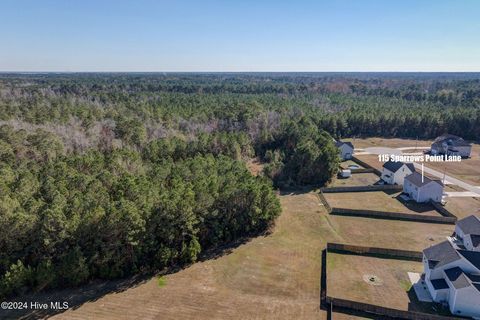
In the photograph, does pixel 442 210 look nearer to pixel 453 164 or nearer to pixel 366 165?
pixel 366 165

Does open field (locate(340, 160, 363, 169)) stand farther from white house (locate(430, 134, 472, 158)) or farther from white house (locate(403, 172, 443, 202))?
white house (locate(430, 134, 472, 158))

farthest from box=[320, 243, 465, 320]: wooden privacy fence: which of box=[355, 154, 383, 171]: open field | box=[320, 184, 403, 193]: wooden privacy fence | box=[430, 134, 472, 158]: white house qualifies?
box=[430, 134, 472, 158]: white house

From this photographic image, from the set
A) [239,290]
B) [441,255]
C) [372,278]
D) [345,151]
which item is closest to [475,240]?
[441,255]

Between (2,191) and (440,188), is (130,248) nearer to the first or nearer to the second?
(2,191)

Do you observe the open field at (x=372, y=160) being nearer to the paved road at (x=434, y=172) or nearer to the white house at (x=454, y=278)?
the paved road at (x=434, y=172)

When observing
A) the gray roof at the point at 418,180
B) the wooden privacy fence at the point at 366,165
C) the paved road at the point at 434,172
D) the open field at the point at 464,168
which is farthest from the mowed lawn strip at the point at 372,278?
the open field at the point at 464,168

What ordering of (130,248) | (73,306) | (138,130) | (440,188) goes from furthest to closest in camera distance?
(138,130) → (440,188) → (130,248) → (73,306)

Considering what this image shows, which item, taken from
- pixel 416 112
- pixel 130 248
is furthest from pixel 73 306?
pixel 416 112
